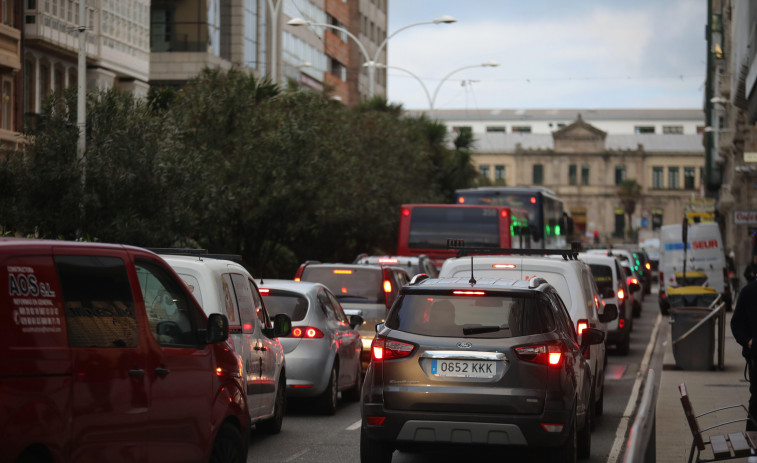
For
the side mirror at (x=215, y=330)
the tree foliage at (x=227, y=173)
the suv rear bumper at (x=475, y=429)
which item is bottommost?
the suv rear bumper at (x=475, y=429)

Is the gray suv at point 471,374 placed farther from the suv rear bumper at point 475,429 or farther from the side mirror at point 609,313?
the side mirror at point 609,313

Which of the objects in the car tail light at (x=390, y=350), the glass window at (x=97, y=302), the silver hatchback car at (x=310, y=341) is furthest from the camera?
the silver hatchback car at (x=310, y=341)

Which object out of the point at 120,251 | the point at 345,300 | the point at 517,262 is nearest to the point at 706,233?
the point at 345,300

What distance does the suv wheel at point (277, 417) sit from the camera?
13.4m

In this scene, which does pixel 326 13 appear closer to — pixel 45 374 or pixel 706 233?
pixel 706 233

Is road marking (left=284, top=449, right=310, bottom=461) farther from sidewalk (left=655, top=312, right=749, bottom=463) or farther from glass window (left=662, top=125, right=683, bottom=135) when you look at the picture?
glass window (left=662, top=125, right=683, bottom=135)

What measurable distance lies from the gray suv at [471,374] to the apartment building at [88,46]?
25.5 m

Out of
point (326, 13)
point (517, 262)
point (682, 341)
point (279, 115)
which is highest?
point (326, 13)

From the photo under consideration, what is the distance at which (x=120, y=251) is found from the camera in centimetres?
740

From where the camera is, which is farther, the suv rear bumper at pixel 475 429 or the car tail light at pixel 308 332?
the car tail light at pixel 308 332

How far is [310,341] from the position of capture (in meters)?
15.2

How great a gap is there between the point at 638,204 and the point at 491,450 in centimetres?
14018

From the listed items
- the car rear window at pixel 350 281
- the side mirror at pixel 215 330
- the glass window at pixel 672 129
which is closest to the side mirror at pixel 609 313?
the car rear window at pixel 350 281

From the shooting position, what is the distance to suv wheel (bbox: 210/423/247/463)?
855 centimetres
